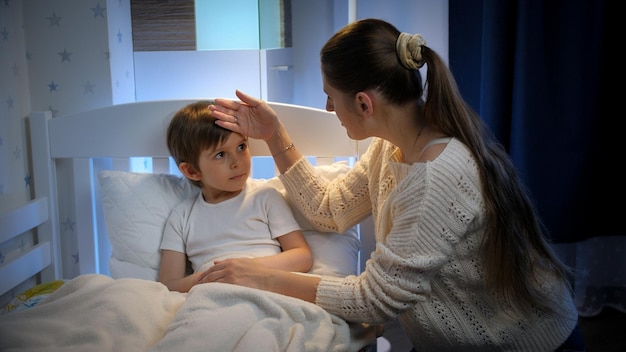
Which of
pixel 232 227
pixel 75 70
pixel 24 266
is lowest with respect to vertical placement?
pixel 24 266

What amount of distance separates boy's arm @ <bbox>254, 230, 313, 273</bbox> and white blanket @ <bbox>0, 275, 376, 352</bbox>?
231mm

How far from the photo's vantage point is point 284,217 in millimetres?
1470

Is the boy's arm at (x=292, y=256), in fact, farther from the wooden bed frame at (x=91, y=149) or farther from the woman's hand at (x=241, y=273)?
the wooden bed frame at (x=91, y=149)

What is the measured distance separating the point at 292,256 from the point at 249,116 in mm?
349

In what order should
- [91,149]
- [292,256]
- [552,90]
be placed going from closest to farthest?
[292,256]
[91,149]
[552,90]

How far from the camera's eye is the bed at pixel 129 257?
1046 mm

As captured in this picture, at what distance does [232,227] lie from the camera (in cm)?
145

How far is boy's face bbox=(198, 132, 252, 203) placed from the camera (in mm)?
1423

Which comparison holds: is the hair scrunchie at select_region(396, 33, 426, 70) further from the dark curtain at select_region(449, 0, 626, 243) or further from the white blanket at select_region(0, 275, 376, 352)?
the dark curtain at select_region(449, 0, 626, 243)

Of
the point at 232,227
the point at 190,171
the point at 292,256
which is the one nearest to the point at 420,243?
the point at 292,256

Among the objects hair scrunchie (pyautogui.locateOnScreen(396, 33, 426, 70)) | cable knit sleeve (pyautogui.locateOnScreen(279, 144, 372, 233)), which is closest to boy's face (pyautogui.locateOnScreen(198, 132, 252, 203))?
A: cable knit sleeve (pyautogui.locateOnScreen(279, 144, 372, 233))

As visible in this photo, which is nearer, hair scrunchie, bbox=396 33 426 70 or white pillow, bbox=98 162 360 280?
hair scrunchie, bbox=396 33 426 70

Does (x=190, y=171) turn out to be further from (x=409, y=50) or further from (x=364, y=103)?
(x=409, y=50)

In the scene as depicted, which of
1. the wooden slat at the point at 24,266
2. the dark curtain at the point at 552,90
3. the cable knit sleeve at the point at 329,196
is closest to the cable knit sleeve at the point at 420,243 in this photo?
the cable knit sleeve at the point at 329,196
